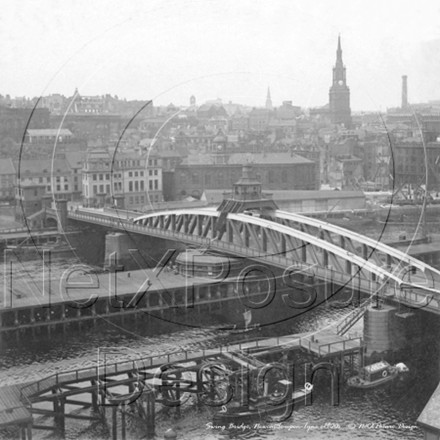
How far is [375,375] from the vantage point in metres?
11.7

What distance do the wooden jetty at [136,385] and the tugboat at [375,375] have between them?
52cm

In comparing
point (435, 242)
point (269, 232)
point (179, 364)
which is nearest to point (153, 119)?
point (435, 242)

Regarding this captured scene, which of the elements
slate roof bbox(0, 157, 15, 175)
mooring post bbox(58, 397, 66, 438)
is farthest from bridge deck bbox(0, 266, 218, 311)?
slate roof bbox(0, 157, 15, 175)

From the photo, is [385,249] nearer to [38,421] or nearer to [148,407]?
[148,407]

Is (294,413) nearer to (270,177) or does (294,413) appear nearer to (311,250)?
(311,250)

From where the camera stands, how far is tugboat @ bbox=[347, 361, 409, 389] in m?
11.5

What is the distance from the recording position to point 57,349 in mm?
13617

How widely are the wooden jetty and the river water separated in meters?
0.21

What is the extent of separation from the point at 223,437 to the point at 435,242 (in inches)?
621

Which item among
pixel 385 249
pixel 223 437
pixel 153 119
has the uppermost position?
pixel 153 119

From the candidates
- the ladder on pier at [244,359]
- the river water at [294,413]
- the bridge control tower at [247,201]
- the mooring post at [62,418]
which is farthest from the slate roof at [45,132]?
the mooring post at [62,418]

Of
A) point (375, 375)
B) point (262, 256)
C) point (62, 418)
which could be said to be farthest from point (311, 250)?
point (62, 418)

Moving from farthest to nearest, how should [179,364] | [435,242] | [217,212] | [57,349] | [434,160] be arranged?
[434,160], [435,242], [217,212], [57,349], [179,364]

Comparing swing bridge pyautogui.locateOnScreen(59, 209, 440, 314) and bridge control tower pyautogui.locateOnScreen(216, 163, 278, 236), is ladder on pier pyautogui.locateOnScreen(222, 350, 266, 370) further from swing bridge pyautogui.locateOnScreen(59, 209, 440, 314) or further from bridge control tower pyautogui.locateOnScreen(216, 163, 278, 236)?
bridge control tower pyautogui.locateOnScreen(216, 163, 278, 236)
